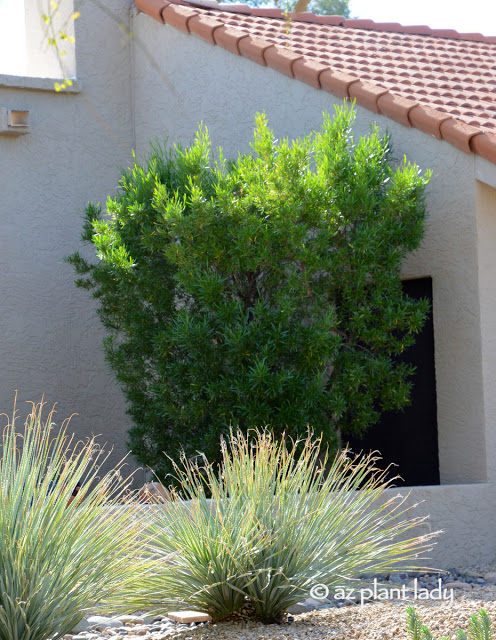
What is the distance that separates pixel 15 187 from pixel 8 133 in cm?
60

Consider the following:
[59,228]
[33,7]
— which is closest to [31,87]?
[59,228]

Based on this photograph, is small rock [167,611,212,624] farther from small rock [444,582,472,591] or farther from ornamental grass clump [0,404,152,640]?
small rock [444,582,472,591]

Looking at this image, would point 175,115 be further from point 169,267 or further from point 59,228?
point 169,267

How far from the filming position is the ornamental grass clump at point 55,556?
3.86 m

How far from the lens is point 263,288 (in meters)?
7.16

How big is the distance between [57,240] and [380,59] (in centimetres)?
411

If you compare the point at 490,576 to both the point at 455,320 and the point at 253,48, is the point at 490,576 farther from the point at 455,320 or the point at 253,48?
the point at 253,48

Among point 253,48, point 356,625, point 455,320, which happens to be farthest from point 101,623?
point 253,48

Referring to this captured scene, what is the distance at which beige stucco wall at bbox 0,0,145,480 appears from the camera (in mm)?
9477

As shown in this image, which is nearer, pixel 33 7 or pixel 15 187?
pixel 15 187

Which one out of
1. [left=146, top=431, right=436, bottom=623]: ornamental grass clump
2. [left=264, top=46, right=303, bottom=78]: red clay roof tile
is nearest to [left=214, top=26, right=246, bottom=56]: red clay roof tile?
[left=264, top=46, right=303, bottom=78]: red clay roof tile

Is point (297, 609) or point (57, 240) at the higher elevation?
point (57, 240)

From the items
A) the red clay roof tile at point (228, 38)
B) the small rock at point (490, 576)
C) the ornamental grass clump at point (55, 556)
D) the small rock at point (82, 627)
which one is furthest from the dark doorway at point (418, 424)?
the ornamental grass clump at point (55, 556)

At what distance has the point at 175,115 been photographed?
32.4 ft
